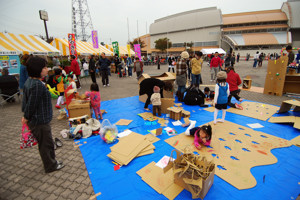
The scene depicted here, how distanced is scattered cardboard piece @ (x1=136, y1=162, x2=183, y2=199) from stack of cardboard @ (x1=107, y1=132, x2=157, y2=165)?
39 cm

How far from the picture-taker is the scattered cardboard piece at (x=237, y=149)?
7.94 feet

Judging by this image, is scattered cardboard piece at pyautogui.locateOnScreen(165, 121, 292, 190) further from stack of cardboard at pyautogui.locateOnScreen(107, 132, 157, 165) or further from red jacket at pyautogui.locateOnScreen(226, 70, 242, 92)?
red jacket at pyautogui.locateOnScreen(226, 70, 242, 92)

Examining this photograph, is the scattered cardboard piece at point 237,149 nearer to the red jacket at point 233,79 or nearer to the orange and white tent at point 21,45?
the red jacket at point 233,79

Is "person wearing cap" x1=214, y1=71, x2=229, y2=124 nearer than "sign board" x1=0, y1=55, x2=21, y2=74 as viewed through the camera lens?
Yes

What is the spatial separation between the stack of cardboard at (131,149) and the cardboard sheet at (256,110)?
3.27 meters

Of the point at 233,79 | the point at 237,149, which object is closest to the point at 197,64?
the point at 233,79

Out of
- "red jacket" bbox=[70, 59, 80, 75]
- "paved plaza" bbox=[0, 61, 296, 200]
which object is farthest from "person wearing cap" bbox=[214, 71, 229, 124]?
"red jacket" bbox=[70, 59, 80, 75]

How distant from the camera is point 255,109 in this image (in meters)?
5.31

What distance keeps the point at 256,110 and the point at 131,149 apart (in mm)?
4873

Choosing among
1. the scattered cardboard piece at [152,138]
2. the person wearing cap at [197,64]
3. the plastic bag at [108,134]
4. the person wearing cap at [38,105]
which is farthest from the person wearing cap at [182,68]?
the person wearing cap at [38,105]

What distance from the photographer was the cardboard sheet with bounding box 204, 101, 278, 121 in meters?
4.75

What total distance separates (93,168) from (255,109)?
18.9 ft

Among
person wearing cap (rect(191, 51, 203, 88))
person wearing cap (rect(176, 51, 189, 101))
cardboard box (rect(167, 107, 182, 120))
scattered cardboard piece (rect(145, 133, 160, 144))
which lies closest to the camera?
scattered cardboard piece (rect(145, 133, 160, 144))

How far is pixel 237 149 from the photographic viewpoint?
3.08m
